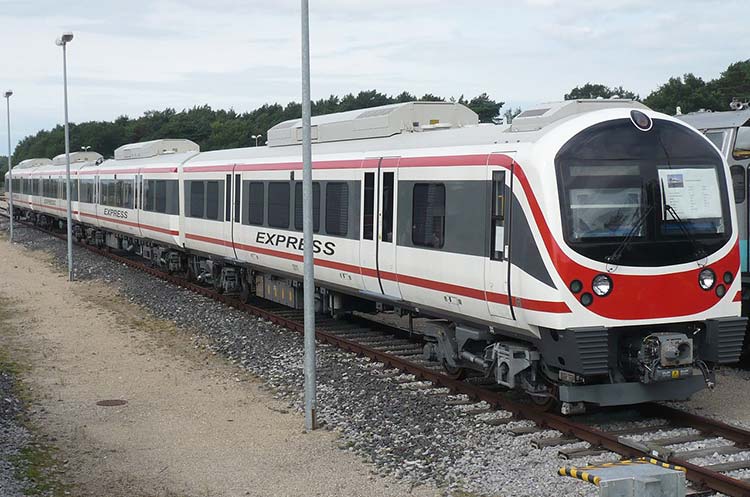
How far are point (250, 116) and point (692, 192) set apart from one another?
89.5 m

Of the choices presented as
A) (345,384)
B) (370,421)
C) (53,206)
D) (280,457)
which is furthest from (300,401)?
(53,206)

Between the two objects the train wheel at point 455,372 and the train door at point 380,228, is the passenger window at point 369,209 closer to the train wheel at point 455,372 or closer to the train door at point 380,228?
the train door at point 380,228

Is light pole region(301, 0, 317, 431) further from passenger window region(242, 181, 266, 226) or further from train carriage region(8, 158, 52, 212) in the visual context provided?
train carriage region(8, 158, 52, 212)

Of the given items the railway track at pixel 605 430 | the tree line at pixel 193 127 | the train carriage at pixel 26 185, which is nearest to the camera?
the railway track at pixel 605 430

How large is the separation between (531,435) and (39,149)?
114m

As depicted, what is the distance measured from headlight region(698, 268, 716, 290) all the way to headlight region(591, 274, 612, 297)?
1.14 meters

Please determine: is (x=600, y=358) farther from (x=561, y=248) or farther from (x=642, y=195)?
(x=642, y=195)

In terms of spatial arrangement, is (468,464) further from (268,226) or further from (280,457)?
(268,226)

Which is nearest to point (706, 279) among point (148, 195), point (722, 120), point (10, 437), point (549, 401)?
point (549, 401)

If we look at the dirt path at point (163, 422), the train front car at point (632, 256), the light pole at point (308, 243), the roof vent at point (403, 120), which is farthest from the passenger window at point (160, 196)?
the train front car at point (632, 256)

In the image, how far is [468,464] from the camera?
8.58 metres

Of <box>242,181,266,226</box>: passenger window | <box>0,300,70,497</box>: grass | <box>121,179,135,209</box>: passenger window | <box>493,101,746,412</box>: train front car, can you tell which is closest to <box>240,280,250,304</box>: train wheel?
<box>242,181,266,226</box>: passenger window

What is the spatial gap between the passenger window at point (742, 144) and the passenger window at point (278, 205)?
710cm

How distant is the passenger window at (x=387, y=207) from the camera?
38.6ft
